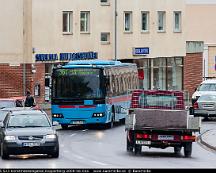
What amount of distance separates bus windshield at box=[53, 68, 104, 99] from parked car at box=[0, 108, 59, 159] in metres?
14.4

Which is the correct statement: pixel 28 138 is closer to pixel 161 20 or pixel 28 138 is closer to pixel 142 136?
pixel 142 136

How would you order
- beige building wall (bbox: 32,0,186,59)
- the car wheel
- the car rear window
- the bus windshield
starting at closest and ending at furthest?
the car wheel
the car rear window
the bus windshield
beige building wall (bbox: 32,0,186,59)

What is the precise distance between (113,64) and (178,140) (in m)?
17.4

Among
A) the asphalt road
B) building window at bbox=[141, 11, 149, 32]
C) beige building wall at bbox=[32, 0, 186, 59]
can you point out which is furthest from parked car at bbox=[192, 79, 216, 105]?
building window at bbox=[141, 11, 149, 32]

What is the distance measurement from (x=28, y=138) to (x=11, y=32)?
1507 inches

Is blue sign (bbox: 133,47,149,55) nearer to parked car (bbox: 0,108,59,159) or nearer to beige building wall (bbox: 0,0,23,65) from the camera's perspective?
beige building wall (bbox: 0,0,23,65)

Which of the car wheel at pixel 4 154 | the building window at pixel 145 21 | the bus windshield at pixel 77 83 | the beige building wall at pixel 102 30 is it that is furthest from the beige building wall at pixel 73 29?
the car wheel at pixel 4 154

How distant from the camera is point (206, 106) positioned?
52188mm

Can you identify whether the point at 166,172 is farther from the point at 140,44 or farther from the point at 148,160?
the point at 140,44

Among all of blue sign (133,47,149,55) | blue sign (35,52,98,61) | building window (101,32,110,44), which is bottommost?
blue sign (35,52,98,61)

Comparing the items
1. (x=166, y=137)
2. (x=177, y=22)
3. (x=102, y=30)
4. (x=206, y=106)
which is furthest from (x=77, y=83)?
(x=177, y=22)

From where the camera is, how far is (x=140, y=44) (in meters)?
78.2

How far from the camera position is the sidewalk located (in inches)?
1418

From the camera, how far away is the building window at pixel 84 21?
7254cm
